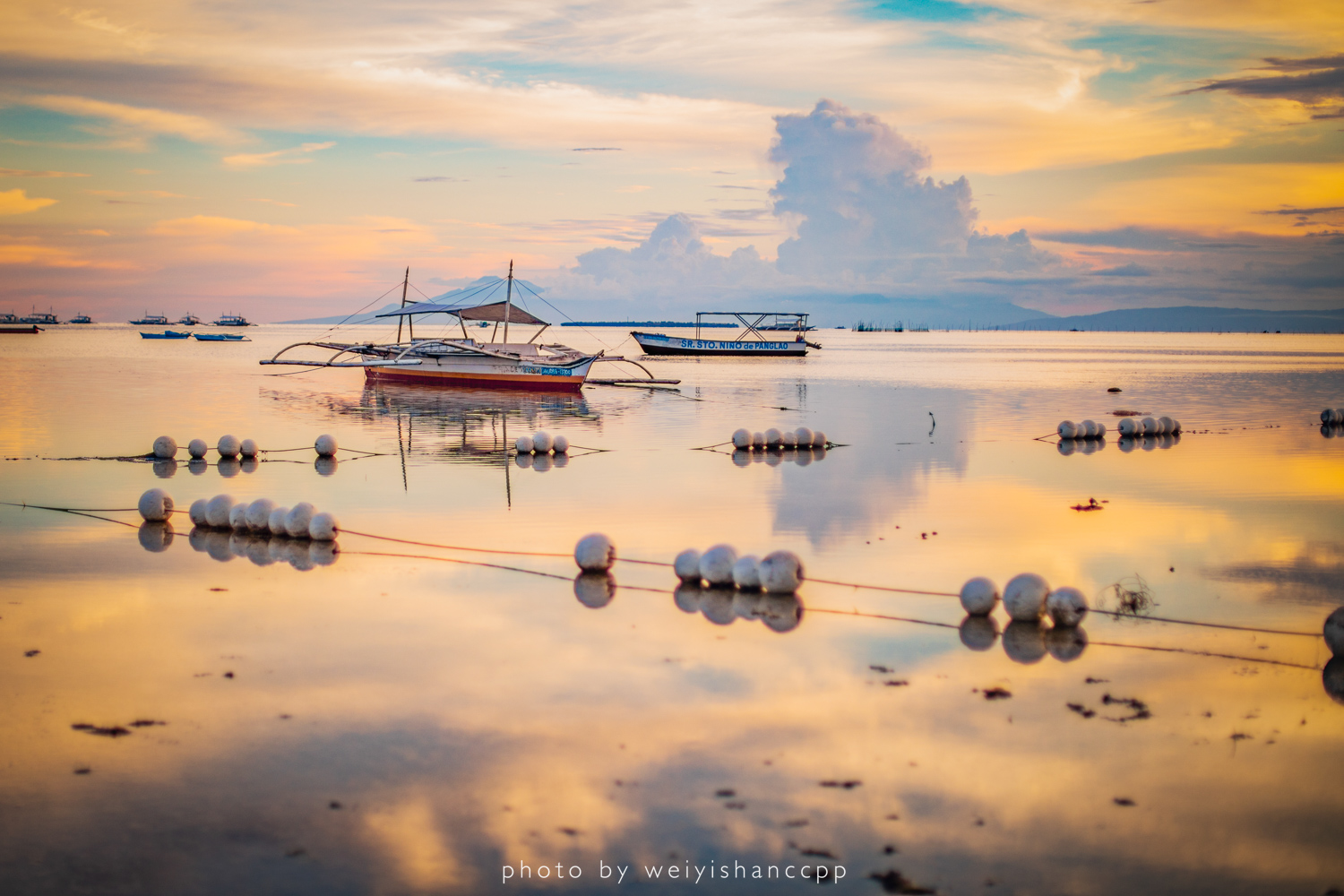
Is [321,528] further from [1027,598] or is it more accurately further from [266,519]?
[1027,598]

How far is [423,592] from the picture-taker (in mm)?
15555

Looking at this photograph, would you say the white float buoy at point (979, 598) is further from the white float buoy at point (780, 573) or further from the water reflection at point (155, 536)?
the water reflection at point (155, 536)

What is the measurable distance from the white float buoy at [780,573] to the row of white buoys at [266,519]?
8050 millimetres

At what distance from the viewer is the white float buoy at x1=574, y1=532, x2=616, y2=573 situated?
16.3 metres

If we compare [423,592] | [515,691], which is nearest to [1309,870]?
[515,691]

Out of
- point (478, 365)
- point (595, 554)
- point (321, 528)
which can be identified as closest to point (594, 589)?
point (595, 554)

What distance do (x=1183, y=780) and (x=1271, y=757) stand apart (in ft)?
3.91

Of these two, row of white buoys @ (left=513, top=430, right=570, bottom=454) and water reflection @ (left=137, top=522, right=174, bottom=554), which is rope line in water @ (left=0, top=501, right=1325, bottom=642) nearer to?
water reflection @ (left=137, top=522, right=174, bottom=554)

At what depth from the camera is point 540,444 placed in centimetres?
3136

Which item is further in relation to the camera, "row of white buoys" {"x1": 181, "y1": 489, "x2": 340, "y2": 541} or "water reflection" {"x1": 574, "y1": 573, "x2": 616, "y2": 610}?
"row of white buoys" {"x1": 181, "y1": 489, "x2": 340, "y2": 541}

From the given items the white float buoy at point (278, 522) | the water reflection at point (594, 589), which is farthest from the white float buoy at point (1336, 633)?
the white float buoy at point (278, 522)

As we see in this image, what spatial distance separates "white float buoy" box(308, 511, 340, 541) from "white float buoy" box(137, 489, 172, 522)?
12.2 ft

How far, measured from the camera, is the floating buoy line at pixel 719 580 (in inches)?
522

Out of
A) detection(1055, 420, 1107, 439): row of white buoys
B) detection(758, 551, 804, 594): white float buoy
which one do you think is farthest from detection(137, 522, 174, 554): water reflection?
detection(1055, 420, 1107, 439): row of white buoys
